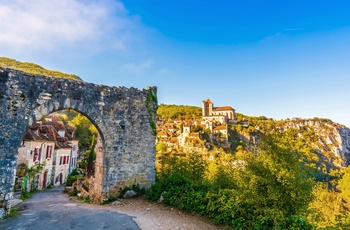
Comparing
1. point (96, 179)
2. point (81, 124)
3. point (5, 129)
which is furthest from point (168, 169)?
point (81, 124)

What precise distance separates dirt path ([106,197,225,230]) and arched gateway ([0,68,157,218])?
1.34 metres

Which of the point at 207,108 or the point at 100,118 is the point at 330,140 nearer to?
the point at 207,108

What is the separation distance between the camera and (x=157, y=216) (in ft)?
26.9

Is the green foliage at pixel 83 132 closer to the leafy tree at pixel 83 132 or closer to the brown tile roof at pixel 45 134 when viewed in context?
the leafy tree at pixel 83 132

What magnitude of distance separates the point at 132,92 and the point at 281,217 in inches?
365

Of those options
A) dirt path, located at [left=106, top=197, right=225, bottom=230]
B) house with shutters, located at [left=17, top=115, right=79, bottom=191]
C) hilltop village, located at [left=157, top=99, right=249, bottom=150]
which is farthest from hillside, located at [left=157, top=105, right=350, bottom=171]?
dirt path, located at [left=106, top=197, right=225, bottom=230]

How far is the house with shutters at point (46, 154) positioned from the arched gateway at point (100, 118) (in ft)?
37.2

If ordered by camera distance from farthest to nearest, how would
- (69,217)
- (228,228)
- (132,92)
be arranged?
(132,92)
(69,217)
(228,228)

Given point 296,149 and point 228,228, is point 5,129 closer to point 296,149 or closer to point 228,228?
point 228,228

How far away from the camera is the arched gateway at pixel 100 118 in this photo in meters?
8.52

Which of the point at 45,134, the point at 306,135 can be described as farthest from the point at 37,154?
the point at 306,135

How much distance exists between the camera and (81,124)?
1912 inches

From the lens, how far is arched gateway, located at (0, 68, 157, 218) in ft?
27.9

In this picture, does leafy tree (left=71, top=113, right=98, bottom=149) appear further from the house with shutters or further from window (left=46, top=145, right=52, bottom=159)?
window (left=46, top=145, right=52, bottom=159)
